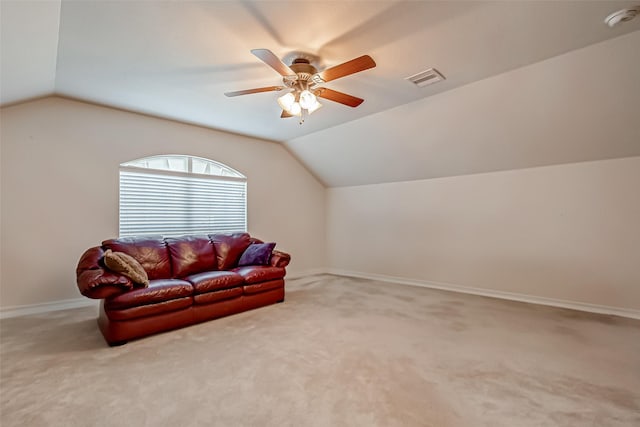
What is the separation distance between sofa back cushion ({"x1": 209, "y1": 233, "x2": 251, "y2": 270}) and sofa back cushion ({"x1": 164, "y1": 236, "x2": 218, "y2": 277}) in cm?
9

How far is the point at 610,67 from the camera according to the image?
2.88 m

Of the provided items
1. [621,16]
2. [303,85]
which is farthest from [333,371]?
[621,16]

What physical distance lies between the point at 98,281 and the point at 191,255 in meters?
1.39

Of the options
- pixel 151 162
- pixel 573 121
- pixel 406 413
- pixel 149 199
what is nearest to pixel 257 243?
pixel 149 199

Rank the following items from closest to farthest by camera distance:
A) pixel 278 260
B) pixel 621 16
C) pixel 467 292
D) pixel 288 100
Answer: pixel 621 16
pixel 288 100
pixel 278 260
pixel 467 292

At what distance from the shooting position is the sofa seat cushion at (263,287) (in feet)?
12.8

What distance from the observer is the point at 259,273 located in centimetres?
400

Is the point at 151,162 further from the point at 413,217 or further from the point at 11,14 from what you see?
the point at 413,217

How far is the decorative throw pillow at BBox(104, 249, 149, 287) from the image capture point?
296 cm

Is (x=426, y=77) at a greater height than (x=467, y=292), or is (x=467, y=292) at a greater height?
(x=426, y=77)

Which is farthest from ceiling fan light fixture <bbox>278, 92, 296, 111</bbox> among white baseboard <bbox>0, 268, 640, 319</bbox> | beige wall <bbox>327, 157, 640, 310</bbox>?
white baseboard <bbox>0, 268, 640, 319</bbox>

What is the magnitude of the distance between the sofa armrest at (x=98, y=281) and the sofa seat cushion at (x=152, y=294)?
75 mm

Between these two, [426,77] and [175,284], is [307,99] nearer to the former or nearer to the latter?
[426,77]

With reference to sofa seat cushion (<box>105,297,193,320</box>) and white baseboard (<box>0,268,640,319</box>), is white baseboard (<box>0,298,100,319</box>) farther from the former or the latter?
sofa seat cushion (<box>105,297,193,320</box>)
